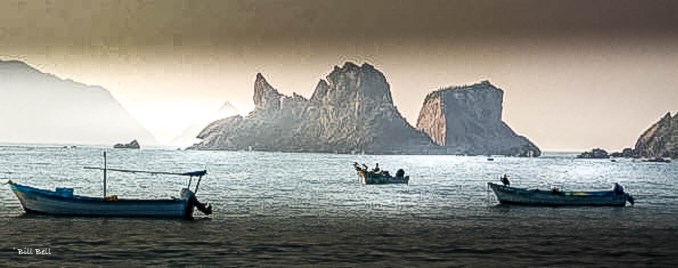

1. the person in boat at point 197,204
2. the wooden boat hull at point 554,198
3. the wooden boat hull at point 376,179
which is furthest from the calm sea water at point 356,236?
the wooden boat hull at point 376,179

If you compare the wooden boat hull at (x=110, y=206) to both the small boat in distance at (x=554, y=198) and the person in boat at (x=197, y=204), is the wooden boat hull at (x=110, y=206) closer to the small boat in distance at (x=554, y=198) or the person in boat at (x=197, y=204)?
the person in boat at (x=197, y=204)

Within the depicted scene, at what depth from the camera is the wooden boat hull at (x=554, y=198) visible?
135ft

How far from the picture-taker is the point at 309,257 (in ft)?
68.9

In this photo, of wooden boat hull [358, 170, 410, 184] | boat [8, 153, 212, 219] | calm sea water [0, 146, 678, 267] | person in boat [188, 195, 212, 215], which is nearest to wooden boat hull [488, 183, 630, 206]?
calm sea water [0, 146, 678, 267]

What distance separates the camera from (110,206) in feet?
99.9

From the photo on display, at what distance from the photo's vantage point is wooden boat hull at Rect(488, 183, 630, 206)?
4100 cm

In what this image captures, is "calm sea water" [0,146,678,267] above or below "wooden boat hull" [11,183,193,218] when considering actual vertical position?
below

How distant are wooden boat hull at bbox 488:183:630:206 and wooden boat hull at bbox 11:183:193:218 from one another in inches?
657

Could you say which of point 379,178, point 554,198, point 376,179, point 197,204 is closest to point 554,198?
point 554,198

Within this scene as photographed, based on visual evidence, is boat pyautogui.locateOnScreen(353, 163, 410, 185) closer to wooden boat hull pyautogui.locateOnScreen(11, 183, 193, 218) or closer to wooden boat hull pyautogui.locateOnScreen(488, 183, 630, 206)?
wooden boat hull pyautogui.locateOnScreen(488, 183, 630, 206)

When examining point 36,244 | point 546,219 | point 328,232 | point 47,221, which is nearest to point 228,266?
point 36,244

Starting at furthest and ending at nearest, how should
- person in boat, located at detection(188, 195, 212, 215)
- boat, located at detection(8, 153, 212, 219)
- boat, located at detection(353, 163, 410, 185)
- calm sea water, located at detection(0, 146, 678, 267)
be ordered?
1. boat, located at detection(353, 163, 410, 185)
2. person in boat, located at detection(188, 195, 212, 215)
3. boat, located at detection(8, 153, 212, 219)
4. calm sea water, located at detection(0, 146, 678, 267)

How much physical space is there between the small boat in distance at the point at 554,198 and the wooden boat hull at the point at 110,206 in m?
16.7

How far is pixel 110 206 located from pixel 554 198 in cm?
2029
